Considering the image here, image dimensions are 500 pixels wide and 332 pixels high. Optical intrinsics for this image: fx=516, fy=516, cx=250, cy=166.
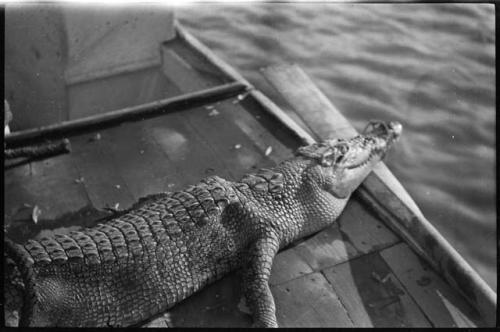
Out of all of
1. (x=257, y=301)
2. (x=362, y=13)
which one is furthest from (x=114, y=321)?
(x=362, y=13)

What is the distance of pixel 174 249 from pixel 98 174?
1393 mm

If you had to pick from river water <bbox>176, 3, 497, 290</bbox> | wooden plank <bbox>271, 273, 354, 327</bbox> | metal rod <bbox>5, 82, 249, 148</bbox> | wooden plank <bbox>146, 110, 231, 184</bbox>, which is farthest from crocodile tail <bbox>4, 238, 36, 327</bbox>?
river water <bbox>176, 3, 497, 290</bbox>

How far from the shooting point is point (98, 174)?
14.4 ft

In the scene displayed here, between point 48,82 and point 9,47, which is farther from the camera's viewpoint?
point 48,82

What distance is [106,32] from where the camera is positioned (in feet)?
18.1

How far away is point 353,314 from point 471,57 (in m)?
6.06

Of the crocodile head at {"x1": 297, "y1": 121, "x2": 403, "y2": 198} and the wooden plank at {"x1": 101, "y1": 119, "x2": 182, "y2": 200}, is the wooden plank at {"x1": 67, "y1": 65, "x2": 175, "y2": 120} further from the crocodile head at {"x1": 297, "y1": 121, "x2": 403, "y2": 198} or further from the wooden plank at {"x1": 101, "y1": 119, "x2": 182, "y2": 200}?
the crocodile head at {"x1": 297, "y1": 121, "x2": 403, "y2": 198}

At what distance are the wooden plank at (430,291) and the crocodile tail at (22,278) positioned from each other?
239 centimetres

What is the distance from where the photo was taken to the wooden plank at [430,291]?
341 cm

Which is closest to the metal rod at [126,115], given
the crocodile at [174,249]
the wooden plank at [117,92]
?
the wooden plank at [117,92]

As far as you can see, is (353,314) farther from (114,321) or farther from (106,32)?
(106,32)

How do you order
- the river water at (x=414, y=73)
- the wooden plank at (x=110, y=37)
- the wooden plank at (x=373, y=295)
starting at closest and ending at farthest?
1. the wooden plank at (x=373, y=295)
2. the wooden plank at (x=110, y=37)
3. the river water at (x=414, y=73)

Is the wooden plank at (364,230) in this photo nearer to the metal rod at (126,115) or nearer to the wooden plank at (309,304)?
the wooden plank at (309,304)

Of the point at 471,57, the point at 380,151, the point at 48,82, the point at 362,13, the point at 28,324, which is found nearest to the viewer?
the point at 28,324
